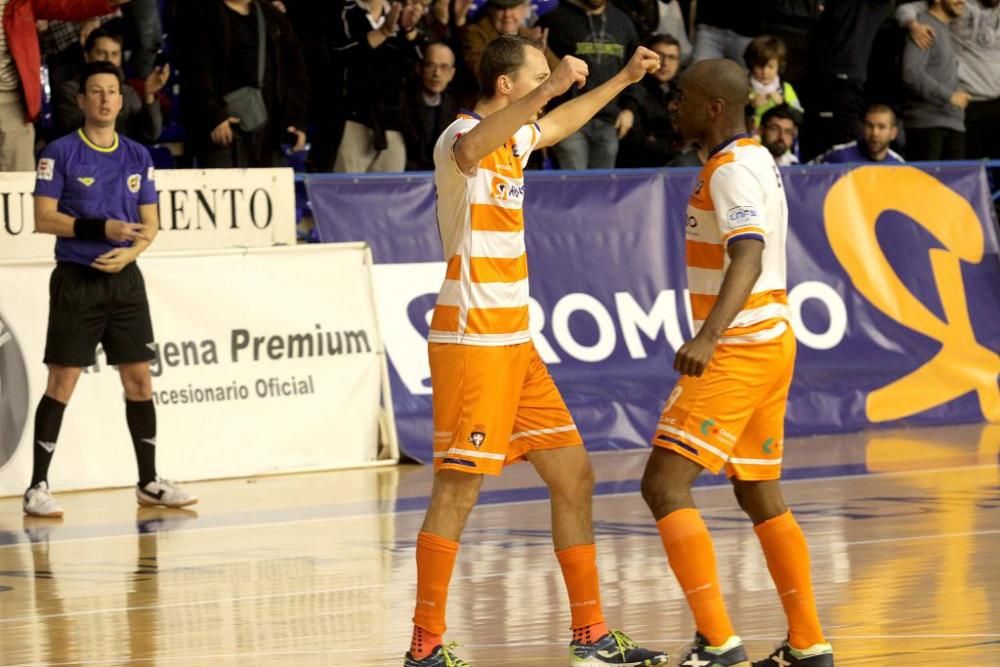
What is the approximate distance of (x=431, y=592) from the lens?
240 inches

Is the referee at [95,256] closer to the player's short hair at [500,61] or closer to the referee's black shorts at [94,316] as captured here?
the referee's black shorts at [94,316]

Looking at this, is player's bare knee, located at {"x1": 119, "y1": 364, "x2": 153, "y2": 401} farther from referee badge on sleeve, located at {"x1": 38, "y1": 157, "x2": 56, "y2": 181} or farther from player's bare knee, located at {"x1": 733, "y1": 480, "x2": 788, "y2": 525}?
player's bare knee, located at {"x1": 733, "y1": 480, "x2": 788, "y2": 525}

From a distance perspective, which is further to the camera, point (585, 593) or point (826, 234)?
point (826, 234)

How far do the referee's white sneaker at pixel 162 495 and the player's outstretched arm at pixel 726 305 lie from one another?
594cm

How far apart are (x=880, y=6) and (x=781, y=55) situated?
2.04 meters

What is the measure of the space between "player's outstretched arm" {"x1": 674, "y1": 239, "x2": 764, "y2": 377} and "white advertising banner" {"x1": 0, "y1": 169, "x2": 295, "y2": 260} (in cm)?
737

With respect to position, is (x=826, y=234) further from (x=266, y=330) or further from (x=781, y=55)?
(x=266, y=330)

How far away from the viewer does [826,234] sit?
14.7m

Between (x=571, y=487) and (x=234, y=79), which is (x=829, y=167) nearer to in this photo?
(x=234, y=79)

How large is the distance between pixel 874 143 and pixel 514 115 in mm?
10042

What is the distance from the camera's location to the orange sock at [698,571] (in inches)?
231

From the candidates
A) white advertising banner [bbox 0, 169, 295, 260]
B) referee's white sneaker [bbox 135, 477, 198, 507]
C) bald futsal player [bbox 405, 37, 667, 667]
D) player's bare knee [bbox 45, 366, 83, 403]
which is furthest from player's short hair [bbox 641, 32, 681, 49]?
bald futsal player [bbox 405, 37, 667, 667]

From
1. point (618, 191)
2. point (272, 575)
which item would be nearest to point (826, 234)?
point (618, 191)

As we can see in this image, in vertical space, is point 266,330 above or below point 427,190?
below
